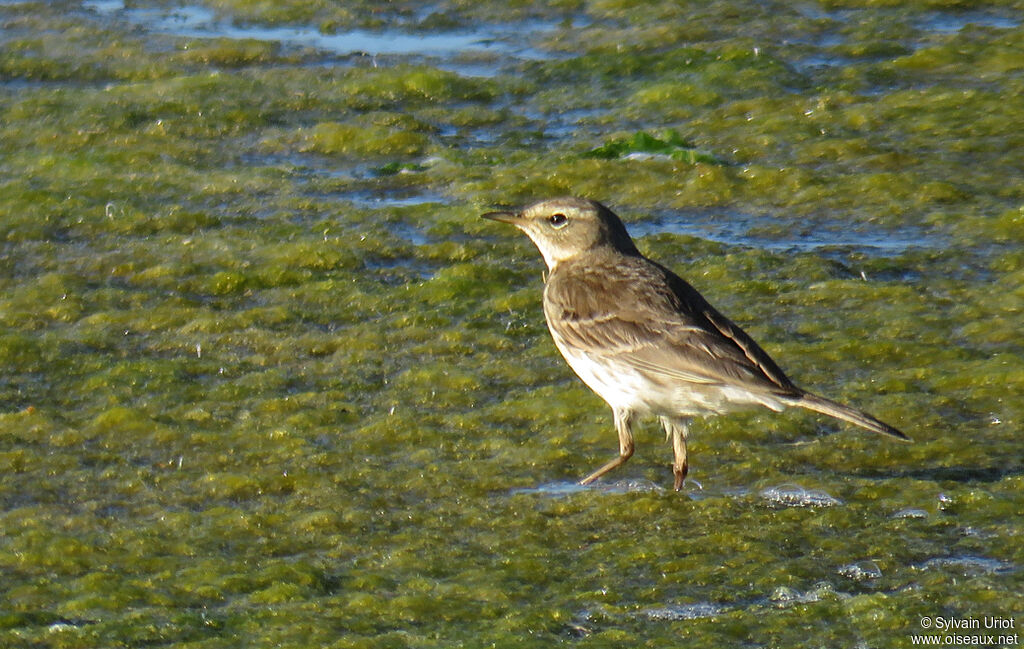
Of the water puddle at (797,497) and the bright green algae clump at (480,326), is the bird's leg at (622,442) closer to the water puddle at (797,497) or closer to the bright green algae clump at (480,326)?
the bright green algae clump at (480,326)

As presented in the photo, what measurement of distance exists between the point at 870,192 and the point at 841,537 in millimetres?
3777

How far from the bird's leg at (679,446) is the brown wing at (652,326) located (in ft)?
0.99

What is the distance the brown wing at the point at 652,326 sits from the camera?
576cm

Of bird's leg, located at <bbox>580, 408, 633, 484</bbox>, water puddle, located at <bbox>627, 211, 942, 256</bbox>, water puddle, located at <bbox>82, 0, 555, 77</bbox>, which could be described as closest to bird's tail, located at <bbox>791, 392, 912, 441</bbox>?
bird's leg, located at <bbox>580, 408, 633, 484</bbox>

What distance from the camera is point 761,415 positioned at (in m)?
6.70

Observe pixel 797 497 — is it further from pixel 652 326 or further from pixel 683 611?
pixel 683 611

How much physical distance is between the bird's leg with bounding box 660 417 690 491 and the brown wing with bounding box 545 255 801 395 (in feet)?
0.99

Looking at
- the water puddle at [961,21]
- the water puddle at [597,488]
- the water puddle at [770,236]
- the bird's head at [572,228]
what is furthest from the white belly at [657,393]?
the water puddle at [961,21]

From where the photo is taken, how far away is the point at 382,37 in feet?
39.5

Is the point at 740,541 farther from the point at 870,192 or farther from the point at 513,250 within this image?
the point at 870,192

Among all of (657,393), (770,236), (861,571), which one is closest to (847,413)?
(861,571)

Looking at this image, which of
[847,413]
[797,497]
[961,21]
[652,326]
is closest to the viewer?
[847,413]

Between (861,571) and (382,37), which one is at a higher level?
(382,37)

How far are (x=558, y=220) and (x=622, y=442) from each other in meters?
1.22
